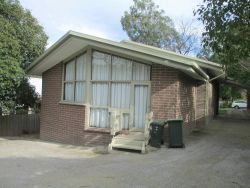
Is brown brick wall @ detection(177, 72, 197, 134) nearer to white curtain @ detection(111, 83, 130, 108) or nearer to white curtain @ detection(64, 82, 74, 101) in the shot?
white curtain @ detection(111, 83, 130, 108)

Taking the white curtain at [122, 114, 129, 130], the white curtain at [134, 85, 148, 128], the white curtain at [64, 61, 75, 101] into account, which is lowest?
the white curtain at [122, 114, 129, 130]

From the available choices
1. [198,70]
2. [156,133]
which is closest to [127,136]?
[156,133]

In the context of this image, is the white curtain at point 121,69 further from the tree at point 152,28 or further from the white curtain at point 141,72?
the tree at point 152,28

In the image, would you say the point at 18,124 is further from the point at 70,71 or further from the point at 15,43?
the point at 15,43

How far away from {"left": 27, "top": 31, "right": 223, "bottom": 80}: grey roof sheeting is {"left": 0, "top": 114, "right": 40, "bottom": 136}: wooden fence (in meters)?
3.18

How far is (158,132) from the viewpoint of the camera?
41.1ft

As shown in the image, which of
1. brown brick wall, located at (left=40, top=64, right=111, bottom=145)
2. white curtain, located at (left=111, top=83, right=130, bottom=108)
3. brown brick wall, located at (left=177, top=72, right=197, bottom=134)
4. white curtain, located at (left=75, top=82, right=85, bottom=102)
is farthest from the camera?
white curtain, located at (left=75, top=82, right=85, bottom=102)

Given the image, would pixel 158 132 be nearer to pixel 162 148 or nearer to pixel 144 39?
pixel 162 148

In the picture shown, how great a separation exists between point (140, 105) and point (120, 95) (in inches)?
37.5

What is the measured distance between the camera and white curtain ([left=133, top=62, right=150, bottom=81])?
1369cm

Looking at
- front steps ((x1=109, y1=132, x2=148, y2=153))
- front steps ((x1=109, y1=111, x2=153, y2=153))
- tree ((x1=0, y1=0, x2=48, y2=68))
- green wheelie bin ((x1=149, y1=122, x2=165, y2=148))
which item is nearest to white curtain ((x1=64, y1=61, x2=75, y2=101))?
front steps ((x1=109, y1=111, x2=153, y2=153))

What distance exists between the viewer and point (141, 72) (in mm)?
13836

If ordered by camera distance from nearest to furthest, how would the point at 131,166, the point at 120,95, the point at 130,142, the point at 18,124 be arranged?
1. the point at 131,166
2. the point at 130,142
3. the point at 120,95
4. the point at 18,124

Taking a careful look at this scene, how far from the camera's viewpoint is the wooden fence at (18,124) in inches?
728
